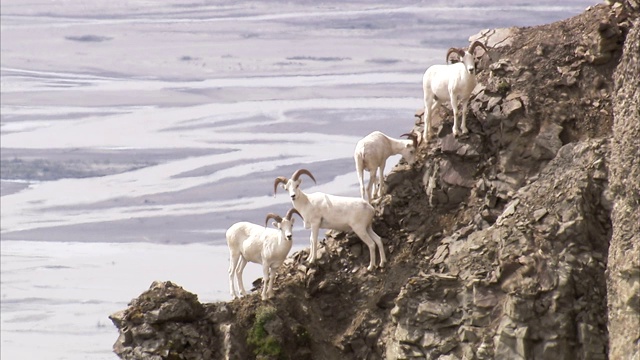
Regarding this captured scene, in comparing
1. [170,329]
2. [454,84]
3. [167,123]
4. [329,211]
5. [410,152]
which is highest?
[454,84]

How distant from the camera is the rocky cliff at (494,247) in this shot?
92.9ft

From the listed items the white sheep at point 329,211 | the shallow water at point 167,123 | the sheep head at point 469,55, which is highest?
the sheep head at point 469,55

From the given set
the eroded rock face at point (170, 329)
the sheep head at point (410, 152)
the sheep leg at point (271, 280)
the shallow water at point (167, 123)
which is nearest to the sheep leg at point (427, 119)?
the sheep head at point (410, 152)

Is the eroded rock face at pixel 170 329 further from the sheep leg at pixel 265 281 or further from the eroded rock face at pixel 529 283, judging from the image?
the eroded rock face at pixel 529 283

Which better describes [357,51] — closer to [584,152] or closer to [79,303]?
[79,303]

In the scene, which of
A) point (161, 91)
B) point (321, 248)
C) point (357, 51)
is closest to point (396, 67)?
point (357, 51)

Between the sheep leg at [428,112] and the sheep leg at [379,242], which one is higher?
the sheep leg at [428,112]

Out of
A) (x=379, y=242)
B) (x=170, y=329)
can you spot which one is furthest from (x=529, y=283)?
(x=170, y=329)

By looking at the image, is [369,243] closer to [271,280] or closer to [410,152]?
[271,280]

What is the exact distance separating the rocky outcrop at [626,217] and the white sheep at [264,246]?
5.91m

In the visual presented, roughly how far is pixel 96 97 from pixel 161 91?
6.10 metres

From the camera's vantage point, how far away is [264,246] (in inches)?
1230

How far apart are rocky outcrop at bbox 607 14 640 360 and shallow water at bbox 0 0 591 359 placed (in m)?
49.9

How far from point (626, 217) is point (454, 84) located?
17.3ft
